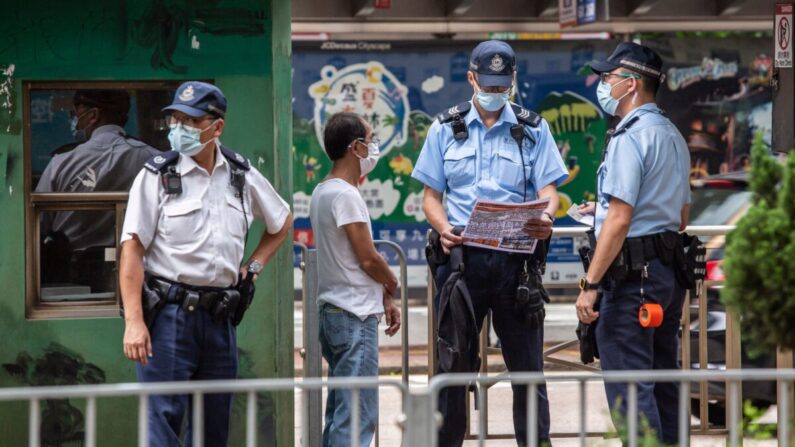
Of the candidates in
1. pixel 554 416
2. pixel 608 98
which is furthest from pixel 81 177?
pixel 554 416

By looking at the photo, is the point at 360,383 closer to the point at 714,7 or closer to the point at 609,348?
the point at 609,348

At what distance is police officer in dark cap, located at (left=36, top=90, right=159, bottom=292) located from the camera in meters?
6.46

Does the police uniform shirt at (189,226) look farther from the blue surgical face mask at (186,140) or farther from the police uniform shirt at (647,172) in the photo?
the police uniform shirt at (647,172)

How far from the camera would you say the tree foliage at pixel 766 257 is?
167 inches

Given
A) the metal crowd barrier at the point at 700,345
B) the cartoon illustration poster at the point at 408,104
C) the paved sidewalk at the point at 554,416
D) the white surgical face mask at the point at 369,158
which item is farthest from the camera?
the cartoon illustration poster at the point at 408,104

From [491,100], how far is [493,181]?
14.3 inches

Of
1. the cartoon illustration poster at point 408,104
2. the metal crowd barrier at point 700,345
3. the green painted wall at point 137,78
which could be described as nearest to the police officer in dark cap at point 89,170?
the green painted wall at point 137,78

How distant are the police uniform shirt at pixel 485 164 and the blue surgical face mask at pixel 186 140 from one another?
48.4 inches

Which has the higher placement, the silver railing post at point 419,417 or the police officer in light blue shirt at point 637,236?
the police officer in light blue shirt at point 637,236

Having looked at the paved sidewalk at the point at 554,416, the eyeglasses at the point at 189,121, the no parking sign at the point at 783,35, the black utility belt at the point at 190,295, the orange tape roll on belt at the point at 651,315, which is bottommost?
the paved sidewalk at the point at 554,416

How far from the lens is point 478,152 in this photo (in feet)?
21.4

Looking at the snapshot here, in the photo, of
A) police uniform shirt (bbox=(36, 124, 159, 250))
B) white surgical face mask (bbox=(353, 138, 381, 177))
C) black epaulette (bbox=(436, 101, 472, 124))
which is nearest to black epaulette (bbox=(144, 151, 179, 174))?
police uniform shirt (bbox=(36, 124, 159, 250))

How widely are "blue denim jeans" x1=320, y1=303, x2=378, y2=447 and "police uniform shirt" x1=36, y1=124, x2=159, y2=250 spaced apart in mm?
1051

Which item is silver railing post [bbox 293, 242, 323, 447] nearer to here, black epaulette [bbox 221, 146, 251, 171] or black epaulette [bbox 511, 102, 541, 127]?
black epaulette [bbox 221, 146, 251, 171]
